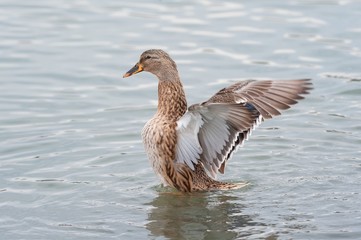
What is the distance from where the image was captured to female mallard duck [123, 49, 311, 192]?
9352 mm

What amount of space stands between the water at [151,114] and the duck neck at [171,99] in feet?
2.63

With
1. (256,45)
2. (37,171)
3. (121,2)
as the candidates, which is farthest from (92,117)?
(121,2)

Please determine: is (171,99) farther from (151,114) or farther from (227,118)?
(151,114)

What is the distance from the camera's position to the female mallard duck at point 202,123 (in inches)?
368

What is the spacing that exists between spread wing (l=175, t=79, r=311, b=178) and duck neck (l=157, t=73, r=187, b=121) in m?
0.31

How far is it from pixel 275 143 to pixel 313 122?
855mm

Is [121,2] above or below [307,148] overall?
above

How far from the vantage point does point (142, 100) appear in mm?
13039

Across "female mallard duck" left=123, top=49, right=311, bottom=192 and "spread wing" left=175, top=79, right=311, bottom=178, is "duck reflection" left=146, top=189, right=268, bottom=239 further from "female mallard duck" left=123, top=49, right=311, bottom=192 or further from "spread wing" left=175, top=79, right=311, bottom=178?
"spread wing" left=175, top=79, right=311, bottom=178

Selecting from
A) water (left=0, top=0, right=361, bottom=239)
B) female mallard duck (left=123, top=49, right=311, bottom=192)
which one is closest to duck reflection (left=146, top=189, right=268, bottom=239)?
water (left=0, top=0, right=361, bottom=239)

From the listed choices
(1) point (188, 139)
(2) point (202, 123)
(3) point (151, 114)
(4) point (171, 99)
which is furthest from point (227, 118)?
(3) point (151, 114)

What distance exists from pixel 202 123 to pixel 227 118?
25 cm

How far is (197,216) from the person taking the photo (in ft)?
31.0

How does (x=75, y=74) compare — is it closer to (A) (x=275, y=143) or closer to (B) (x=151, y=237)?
(A) (x=275, y=143)
